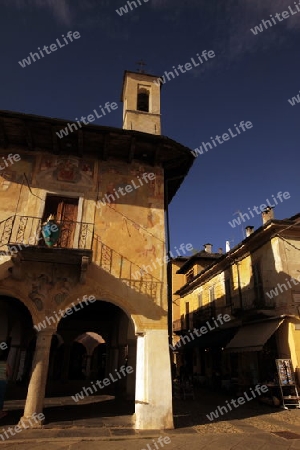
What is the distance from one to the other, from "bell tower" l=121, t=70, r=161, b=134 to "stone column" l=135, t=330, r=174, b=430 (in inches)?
303

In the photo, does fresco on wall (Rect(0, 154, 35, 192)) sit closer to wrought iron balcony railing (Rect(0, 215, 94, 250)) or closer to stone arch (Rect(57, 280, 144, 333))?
wrought iron balcony railing (Rect(0, 215, 94, 250))

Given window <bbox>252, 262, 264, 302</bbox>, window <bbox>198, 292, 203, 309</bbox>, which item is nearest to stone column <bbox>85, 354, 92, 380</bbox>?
window <bbox>198, 292, 203, 309</bbox>

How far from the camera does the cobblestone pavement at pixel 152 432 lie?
6.59 meters

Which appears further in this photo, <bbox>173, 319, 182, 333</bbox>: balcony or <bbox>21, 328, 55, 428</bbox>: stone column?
<bbox>173, 319, 182, 333</bbox>: balcony

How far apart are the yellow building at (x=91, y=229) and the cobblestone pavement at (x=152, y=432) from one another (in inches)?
26.1

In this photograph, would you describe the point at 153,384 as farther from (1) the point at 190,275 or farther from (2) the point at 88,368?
(1) the point at 190,275

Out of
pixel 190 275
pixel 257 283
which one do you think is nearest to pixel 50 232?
pixel 257 283

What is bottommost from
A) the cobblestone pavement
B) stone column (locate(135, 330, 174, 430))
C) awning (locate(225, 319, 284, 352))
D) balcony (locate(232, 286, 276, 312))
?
the cobblestone pavement

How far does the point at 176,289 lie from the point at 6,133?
24.3 metres

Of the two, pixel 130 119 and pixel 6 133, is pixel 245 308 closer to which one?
pixel 130 119

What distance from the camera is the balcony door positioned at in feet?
30.9

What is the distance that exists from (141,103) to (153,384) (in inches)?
420

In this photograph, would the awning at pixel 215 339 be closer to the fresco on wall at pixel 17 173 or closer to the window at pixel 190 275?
the window at pixel 190 275

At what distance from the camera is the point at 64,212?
9820 mm
